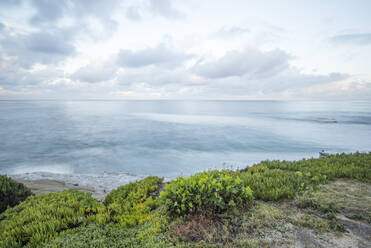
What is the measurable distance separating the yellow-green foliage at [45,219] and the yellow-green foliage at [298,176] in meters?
5.10

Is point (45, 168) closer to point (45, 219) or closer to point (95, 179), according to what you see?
point (95, 179)

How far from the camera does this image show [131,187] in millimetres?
7902

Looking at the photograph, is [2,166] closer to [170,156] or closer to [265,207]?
[170,156]

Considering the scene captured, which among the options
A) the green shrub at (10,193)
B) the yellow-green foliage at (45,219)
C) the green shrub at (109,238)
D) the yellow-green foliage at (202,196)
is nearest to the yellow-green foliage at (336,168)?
the yellow-green foliage at (202,196)

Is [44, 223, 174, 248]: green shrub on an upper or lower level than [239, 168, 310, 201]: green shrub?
lower

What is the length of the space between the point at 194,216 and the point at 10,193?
7.93m

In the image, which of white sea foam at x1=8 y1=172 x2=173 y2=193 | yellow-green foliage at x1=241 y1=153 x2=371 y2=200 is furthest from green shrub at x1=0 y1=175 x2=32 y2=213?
yellow-green foliage at x1=241 y1=153 x2=371 y2=200

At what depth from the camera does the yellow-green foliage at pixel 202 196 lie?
16.5 feet

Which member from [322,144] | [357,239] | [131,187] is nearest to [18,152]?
[131,187]

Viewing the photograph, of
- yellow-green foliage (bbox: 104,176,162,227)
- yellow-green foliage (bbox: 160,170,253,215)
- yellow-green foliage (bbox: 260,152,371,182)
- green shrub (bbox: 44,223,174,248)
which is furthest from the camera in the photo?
yellow-green foliage (bbox: 260,152,371,182)

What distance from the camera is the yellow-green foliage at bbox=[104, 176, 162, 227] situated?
5148mm

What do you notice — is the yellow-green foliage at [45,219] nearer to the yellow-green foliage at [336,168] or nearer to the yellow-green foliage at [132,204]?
the yellow-green foliage at [132,204]

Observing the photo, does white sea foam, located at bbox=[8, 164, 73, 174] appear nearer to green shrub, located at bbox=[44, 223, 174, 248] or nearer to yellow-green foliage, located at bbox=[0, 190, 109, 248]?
yellow-green foliage, located at bbox=[0, 190, 109, 248]

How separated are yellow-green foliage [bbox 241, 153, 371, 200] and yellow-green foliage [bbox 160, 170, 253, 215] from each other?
4.37ft
